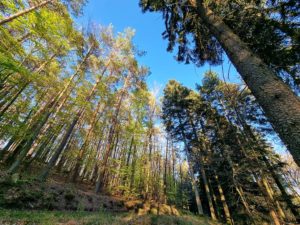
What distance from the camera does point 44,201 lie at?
930cm

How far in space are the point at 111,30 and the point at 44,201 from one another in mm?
14851

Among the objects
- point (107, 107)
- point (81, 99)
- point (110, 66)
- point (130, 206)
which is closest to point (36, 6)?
point (81, 99)

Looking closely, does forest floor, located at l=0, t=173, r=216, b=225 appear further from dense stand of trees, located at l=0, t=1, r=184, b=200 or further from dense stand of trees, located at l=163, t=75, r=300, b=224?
dense stand of trees, located at l=163, t=75, r=300, b=224

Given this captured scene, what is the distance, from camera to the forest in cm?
400

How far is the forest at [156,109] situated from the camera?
157 inches

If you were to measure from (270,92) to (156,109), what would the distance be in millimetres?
20427

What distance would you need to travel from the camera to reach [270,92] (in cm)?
252

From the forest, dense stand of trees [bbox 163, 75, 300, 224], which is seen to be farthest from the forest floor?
dense stand of trees [bbox 163, 75, 300, 224]

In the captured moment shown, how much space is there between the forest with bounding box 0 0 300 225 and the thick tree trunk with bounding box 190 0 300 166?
0.05 ft

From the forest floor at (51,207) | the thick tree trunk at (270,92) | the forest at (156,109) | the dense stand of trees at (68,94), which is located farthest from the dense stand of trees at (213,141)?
the thick tree trunk at (270,92)

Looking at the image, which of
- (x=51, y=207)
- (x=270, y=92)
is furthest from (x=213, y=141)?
(x=270, y=92)

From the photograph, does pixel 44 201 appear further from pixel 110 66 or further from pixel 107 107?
pixel 110 66

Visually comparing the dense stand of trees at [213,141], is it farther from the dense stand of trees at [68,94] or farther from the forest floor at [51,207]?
the forest floor at [51,207]

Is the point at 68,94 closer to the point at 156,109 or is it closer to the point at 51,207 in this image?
the point at 51,207
